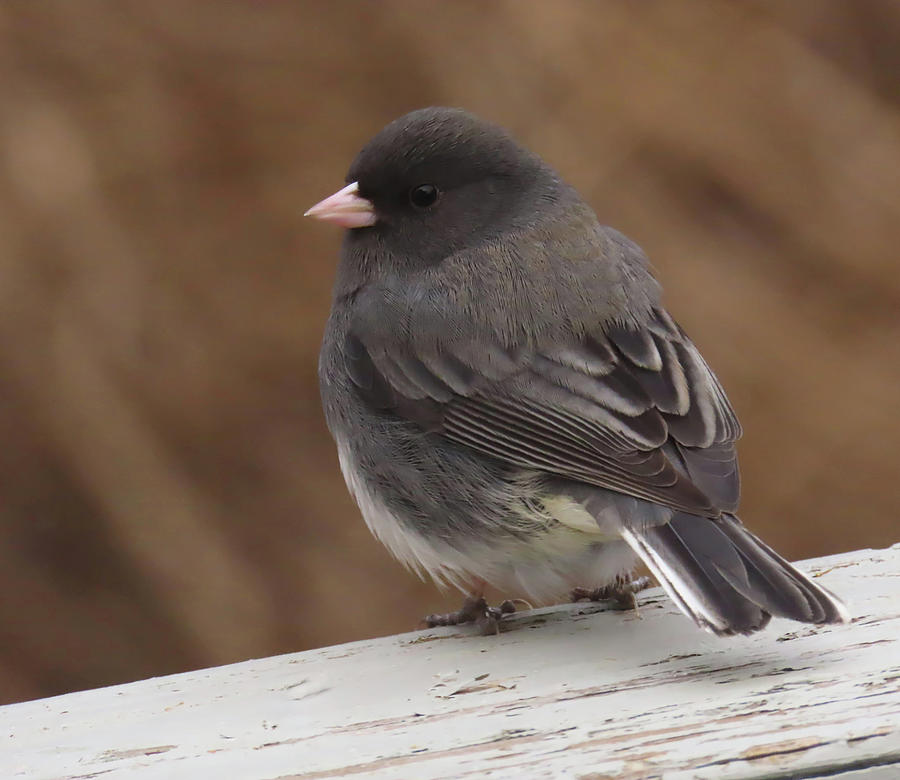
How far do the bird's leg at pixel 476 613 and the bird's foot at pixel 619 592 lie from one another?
12cm

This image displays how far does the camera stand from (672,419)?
2197 millimetres

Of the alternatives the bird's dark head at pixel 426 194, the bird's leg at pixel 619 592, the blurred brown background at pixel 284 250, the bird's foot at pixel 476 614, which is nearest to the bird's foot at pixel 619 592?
the bird's leg at pixel 619 592

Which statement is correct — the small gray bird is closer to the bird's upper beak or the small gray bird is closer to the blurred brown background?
the bird's upper beak

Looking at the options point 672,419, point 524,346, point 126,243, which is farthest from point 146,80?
point 672,419

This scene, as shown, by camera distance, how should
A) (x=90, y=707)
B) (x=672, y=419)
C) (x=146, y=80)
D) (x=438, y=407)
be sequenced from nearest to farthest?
(x=90, y=707), (x=672, y=419), (x=438, y=407), (x=146, y=80)

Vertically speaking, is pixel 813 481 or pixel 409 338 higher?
pixel 409 338

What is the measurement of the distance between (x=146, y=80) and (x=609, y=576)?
1.88m

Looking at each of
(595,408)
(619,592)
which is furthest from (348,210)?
(619,592)

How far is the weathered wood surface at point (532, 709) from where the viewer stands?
1486 mm

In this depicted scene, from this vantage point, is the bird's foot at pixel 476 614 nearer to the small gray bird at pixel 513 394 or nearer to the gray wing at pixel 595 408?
the small gray bird at pixel 513 394

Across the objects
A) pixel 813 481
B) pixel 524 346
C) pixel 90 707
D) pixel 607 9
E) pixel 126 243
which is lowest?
pixel 813 481

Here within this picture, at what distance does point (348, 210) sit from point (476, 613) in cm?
80

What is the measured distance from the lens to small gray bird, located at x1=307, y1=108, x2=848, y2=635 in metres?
2.06

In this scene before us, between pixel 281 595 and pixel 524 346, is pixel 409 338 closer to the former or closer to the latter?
pixel 524 346
